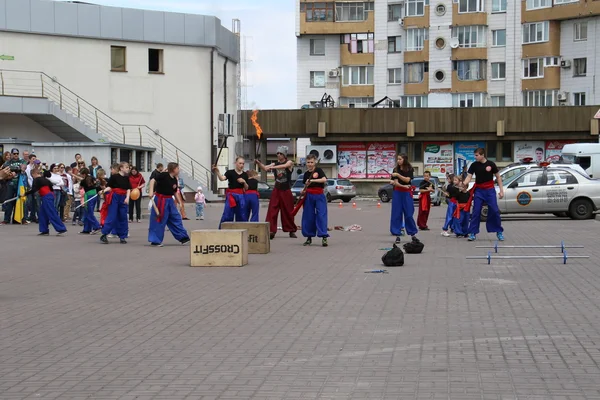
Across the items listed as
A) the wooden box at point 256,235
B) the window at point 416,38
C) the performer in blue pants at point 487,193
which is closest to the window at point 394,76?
the window at point 416,38

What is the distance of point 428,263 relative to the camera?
52.5 ft

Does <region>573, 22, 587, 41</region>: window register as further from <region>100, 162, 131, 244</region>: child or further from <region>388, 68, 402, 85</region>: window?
<region>100, 162, 131, 244</region>: child

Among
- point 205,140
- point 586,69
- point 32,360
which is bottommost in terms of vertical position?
point 32,360

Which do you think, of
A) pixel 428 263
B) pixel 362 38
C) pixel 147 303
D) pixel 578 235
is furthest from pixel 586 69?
pixel 147 303

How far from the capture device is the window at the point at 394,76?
75375 mm

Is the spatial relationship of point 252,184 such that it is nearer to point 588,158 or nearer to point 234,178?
point 234,178

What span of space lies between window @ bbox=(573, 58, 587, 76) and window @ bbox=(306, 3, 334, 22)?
64.9 feet

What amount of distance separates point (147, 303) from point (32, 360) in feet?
11.0

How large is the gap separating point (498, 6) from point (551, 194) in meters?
45.0

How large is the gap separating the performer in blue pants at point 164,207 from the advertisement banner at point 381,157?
1849 inches

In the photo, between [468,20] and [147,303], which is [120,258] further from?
[468,20]

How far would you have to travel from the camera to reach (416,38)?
7356cm

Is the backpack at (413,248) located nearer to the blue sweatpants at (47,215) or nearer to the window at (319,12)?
the blue sweatpants at (47,215)

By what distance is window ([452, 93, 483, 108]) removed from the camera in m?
71.8
